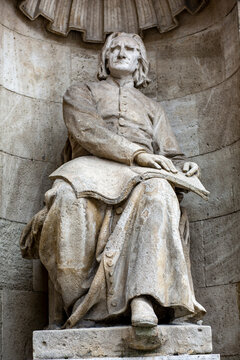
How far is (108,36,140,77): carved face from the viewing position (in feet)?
18.9

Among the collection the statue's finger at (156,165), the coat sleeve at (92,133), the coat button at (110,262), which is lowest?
the coat button at (110,262)

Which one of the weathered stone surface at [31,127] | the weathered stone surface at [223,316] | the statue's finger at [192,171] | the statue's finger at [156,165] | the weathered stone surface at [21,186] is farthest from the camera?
the weathered stone surface at [31,127]

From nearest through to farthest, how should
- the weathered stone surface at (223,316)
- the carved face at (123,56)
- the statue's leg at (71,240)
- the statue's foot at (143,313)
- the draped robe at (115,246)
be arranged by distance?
1. the statue's foot at (143,313)
2. the draped robe at (115,246)
3. the statue's leg at (71,240)
4. the weathered stone surface at (223,316)
5. the carved face at (123,56)

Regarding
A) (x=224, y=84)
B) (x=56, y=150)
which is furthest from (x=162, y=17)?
(x=56, y=150)

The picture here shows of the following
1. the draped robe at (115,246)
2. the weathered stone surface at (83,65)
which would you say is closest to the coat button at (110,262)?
the draped robe at (115,246)

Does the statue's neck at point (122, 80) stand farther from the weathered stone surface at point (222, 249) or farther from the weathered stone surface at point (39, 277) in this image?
the weathered stone surface at point (39, 277)

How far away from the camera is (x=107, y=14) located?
660 centimetres

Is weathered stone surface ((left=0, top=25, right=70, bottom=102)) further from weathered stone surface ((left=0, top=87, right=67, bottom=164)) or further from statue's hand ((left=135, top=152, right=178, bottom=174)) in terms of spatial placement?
statue's hand ((left=135, top=152, right=178, bottom=174))

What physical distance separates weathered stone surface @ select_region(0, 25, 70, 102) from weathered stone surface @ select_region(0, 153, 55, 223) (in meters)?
0.62

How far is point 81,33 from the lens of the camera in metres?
6.58

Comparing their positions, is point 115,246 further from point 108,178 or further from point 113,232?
point 108,178

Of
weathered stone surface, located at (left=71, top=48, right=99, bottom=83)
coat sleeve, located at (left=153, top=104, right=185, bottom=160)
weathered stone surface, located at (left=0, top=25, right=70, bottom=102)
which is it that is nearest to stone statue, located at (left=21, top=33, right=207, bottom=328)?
coat sleeve, located at (left=153, top=104, right=185, bottom=160)

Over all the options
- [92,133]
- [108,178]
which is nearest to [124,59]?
[92,133]

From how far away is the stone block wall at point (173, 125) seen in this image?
5.66 m
